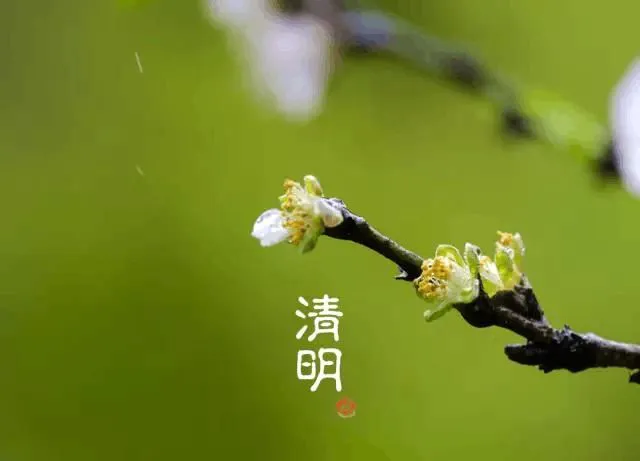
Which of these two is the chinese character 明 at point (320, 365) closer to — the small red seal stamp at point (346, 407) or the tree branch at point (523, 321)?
the small red seal stamp at point (346, 407)

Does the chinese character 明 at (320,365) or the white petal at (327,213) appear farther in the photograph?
the chinese character 明 at (320,365)

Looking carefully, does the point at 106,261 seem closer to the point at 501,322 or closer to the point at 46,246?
the point at 46,246


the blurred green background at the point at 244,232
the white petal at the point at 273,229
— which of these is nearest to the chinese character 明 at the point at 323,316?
the blurred green background at the point at 244,232

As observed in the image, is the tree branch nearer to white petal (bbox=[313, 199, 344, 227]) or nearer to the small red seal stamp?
white petal (bbox=[313, 199, 344, 227])

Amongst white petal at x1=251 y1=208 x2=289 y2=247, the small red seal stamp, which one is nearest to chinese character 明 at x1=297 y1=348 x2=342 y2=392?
the small red seal stamp

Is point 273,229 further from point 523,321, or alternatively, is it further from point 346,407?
point 346,407

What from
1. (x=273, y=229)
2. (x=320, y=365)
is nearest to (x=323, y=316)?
(x=320, y=365)
